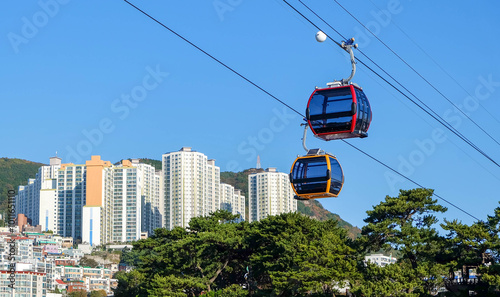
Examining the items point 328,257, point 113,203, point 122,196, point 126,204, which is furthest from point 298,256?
point 126,204

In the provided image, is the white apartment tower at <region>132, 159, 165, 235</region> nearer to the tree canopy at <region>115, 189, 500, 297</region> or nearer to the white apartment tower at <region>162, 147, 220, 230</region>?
the white apartment tower at <region>162, 147, 220, 230</region>

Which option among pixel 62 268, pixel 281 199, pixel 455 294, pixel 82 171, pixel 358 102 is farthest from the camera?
pixel 281 199

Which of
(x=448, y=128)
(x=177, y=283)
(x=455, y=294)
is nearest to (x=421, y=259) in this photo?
(x=455, y=294)

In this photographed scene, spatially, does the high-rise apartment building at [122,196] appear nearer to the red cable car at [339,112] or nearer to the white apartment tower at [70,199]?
the white apartment tower at [70,199]

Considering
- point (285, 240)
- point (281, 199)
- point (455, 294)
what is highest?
point (281, 199)

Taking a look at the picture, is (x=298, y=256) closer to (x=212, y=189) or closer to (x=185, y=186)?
(x=185, y=186)

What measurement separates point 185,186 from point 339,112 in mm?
133126

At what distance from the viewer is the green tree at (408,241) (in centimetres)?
4094

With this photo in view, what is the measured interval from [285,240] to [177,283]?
7492mm

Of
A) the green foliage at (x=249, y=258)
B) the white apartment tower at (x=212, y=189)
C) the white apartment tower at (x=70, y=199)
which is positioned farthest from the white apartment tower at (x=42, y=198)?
the green foliage at (x=249, y=258)

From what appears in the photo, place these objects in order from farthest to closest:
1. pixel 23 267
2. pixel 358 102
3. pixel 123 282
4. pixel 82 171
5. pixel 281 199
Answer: pixel 281 199 → pixel 82 171 → pixel 23 267 → pixel 123 282 → pixel 358 102

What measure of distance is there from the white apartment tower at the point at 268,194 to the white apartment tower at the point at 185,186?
35.3ft

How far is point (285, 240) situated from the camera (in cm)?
4794

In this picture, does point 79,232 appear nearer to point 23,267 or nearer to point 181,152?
point 181,152
